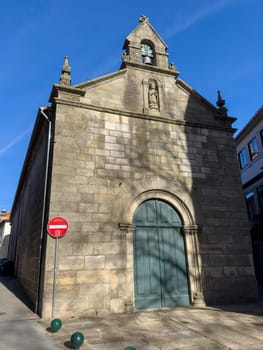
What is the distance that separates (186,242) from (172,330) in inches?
133

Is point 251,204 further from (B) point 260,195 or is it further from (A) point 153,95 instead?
(A) point 153,95

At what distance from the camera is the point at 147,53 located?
36.0 feet

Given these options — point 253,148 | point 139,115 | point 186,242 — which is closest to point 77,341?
point 186,242

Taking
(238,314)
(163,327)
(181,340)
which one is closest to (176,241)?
(238,314)

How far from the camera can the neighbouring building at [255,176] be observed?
16.4 m

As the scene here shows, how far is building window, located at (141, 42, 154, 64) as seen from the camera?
10.9 m

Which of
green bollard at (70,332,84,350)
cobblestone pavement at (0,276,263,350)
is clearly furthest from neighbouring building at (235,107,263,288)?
green bollard at (70,332,84,350)

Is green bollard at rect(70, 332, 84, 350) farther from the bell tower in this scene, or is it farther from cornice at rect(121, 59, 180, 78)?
the bell tower

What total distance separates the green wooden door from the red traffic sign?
224 cm

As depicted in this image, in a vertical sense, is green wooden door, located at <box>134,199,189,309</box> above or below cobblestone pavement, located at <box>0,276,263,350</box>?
above

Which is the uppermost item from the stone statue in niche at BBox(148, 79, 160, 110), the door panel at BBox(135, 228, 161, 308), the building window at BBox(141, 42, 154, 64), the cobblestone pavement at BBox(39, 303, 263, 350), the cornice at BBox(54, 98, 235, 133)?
the building window at BBox(141, 42, 154, 64)

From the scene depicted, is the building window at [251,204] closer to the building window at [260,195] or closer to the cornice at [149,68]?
the building window at [260,195]

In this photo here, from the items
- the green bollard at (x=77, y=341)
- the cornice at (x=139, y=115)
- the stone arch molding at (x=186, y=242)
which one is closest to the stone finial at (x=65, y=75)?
the cornice at (x=139, y=115)

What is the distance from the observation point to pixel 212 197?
952 centimetres
